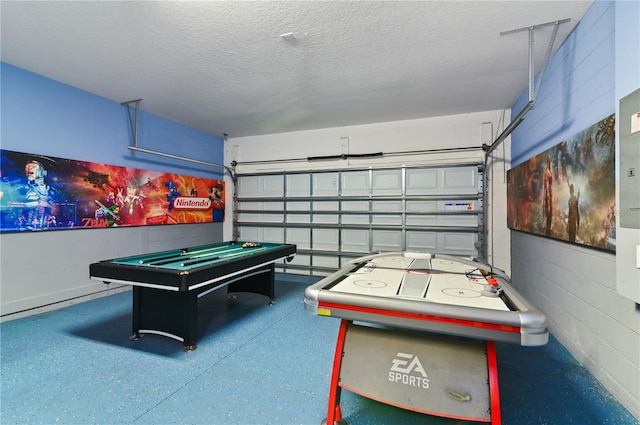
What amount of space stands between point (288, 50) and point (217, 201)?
431 cm

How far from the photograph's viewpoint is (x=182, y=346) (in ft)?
9.30

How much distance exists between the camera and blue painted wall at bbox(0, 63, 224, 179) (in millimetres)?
3447

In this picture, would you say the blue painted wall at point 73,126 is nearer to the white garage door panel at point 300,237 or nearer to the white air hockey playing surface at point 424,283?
the white garage door panel at point 300,237

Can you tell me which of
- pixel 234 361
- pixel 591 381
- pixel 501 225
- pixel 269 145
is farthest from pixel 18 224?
pixel 501 225

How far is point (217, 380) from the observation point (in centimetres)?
227

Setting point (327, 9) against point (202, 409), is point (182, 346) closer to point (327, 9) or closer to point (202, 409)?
point (202, 409)

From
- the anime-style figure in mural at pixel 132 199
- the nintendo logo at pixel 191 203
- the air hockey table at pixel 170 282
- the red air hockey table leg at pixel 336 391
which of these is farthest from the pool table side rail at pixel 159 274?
the nintendo logo at pixel 191 203

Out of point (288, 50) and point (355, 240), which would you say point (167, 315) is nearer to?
point (288, 50)

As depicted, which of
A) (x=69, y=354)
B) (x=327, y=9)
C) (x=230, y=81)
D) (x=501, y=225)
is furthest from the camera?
(x=501, y=225)

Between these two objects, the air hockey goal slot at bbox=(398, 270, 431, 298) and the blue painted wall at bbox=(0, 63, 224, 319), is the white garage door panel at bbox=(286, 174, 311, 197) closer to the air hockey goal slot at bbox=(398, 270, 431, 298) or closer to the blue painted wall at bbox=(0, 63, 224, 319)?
the blue painted wall at bbox=(0, 63, 224, 319)

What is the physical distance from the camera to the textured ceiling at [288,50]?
2.45 meters

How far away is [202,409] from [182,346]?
106 cm

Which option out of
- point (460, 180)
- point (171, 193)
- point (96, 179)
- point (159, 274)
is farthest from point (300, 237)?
point (159, 274)

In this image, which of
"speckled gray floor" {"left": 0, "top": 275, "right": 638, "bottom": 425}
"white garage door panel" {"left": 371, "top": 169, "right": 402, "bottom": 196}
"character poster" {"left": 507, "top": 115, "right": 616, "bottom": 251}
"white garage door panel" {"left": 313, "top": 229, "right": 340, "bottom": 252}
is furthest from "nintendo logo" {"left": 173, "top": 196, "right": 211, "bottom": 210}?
"character poster" {"left": 507, "top": 115, "right": 616, "bottom": 251}
